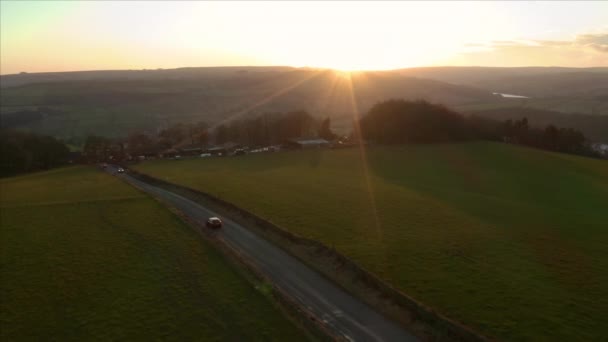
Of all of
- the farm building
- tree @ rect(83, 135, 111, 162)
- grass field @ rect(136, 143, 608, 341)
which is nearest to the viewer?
grass field @ rect(136, 143, 608, 341)

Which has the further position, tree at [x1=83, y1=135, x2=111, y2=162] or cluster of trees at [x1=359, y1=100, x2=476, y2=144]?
cluster of trees at [x1=359, y1=100, x2=476, y2=144]

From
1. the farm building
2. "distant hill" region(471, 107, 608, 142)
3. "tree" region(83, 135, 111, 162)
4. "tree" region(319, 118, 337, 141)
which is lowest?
"tree" region(83, 135, 111, 162)

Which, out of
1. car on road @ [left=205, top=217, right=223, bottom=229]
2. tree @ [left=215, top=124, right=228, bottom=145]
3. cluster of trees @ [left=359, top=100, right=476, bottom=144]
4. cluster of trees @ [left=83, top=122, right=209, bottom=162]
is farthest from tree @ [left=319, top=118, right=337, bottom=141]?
car on road @ [left=205, top=217, right=223, bottom=229]

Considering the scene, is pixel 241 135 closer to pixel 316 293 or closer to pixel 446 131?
pixel 446 131

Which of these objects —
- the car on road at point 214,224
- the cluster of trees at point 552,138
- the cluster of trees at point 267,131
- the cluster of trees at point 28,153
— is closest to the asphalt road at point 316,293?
the car on road at point 214,224

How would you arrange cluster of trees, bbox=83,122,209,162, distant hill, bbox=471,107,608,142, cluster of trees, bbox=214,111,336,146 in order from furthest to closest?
distant hill, bbox=471,107,608,142 → cluster of trees, bbox=214,111,336,146 → cluster of trees, bbox=83,122,209,162

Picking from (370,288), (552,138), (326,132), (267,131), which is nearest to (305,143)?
(326,132)

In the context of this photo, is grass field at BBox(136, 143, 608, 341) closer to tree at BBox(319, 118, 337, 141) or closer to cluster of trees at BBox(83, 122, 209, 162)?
cluster of trees at BBox(83, 122, 209, 162)
